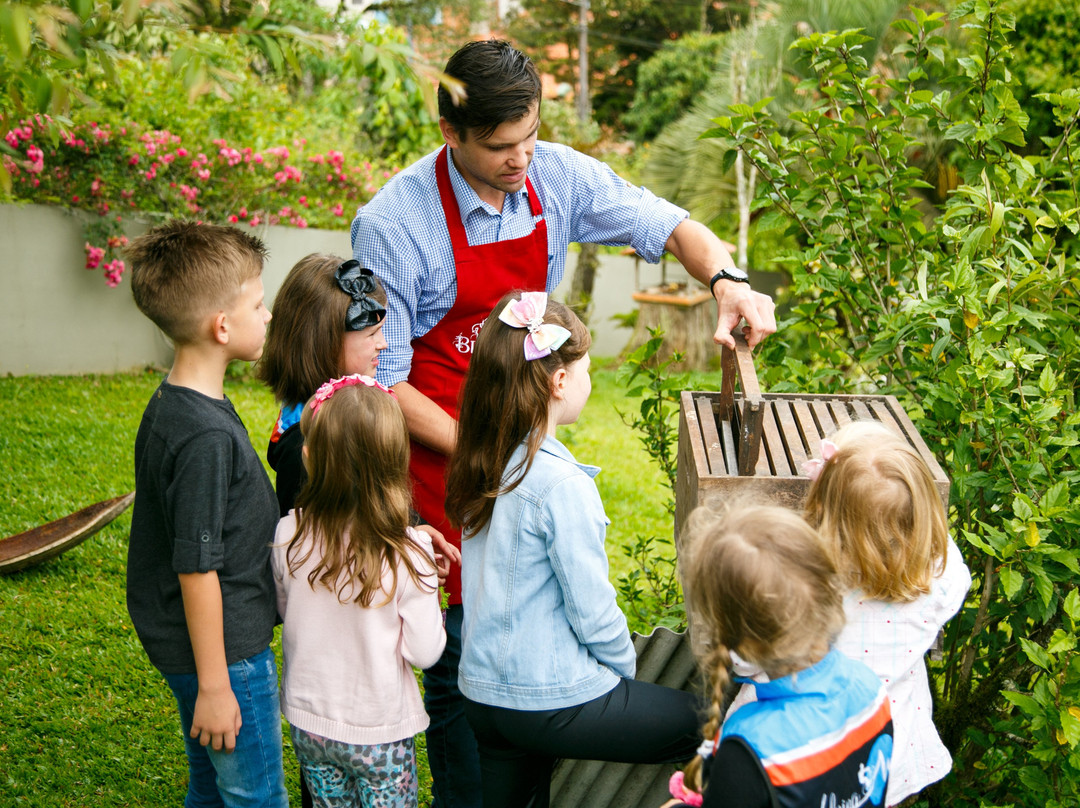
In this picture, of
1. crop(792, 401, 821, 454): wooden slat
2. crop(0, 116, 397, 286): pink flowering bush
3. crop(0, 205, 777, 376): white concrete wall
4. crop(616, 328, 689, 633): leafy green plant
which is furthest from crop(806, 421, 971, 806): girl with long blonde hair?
crop(0, 116, 397, 286): pink flowering bush

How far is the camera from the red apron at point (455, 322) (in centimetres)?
237

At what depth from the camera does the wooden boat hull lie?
3646mm

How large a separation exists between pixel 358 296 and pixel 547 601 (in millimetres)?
886

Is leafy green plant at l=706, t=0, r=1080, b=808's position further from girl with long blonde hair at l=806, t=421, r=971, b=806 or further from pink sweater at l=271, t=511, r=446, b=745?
pink sweater at l=271, t=511, r=446, b=745

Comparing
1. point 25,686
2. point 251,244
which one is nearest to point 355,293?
point 251,244

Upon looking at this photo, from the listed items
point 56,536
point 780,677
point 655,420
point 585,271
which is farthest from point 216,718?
point 585,271

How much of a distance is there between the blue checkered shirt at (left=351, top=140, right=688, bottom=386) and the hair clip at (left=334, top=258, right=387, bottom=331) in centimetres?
5

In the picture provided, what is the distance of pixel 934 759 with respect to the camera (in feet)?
6.02

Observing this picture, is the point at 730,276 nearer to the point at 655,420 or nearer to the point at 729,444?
the point at 729,444

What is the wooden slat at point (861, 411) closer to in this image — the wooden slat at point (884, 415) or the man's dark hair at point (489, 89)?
the wooden slat at point (884, 415)

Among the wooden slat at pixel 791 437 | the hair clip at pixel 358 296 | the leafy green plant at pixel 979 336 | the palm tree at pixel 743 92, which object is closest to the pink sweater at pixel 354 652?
the hair clip at pixel 358 296

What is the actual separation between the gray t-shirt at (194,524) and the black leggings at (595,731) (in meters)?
0.51

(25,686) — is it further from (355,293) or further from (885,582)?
(885,582)

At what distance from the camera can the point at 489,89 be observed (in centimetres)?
214
